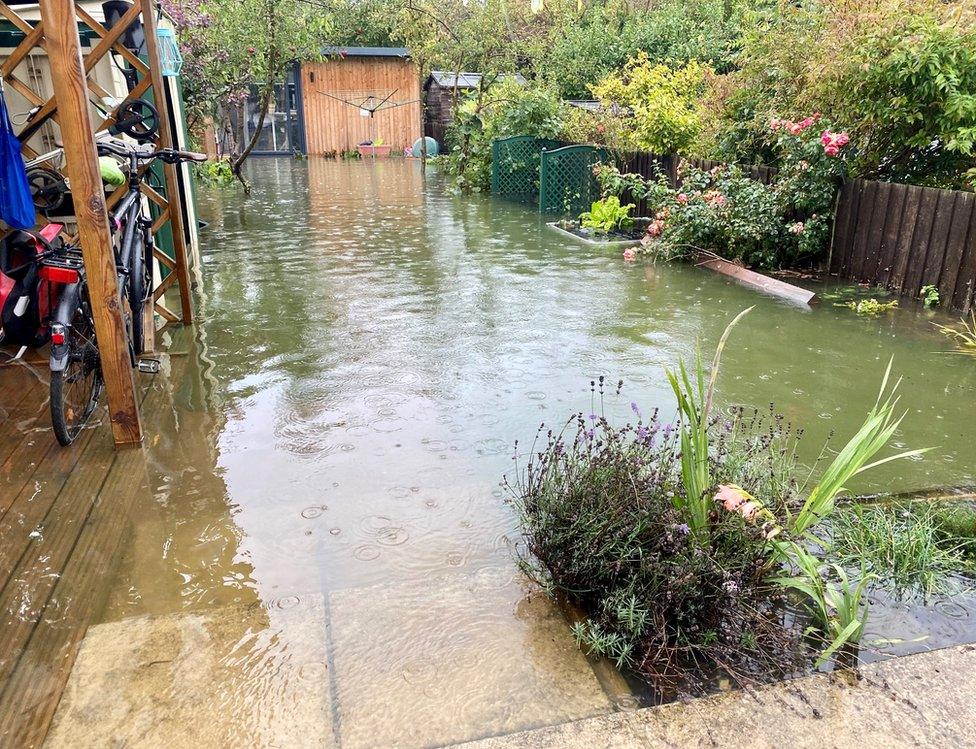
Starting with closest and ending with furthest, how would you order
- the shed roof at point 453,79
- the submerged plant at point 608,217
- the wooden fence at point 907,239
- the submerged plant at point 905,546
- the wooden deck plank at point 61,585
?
the wooden deck plank at point 61,585 < the submerged plant at point 905,546 < the wooden fence at point 907,239 < the submerged plant at point 608,217 < the shed roof at point 453,79

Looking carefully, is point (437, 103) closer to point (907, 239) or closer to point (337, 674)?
point (907, 239)

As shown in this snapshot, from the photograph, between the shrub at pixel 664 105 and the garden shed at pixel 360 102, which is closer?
the shrub at pixel 664 105

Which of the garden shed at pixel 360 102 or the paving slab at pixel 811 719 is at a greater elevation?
the garden shed at pixel 360 102

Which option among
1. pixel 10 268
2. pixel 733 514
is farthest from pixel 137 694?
pixel 10 268

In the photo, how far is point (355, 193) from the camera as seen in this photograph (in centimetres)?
1433

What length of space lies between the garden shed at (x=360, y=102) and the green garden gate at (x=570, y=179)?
13133 millimetres

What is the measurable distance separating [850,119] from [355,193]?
928 cm

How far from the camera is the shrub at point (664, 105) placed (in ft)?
32.1

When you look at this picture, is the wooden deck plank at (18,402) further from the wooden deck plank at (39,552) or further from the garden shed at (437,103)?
the garden shed at (437,103)

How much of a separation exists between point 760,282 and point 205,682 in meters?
6.19

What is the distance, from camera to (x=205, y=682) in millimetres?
2205

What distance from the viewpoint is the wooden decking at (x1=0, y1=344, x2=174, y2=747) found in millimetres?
2207

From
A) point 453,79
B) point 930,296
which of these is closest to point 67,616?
point 930,296

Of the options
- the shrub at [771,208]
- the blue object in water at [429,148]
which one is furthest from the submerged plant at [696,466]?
the blue object in water at [429,148]
